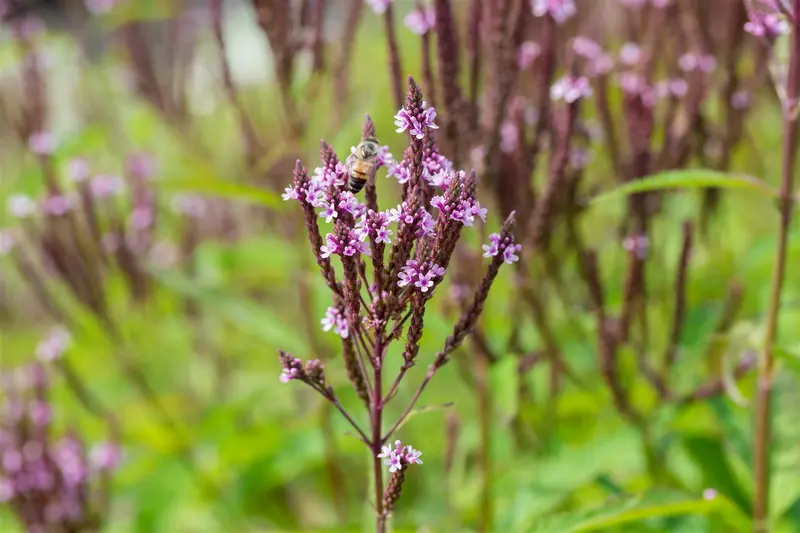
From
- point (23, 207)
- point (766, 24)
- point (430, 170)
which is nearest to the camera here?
point (430, 170)

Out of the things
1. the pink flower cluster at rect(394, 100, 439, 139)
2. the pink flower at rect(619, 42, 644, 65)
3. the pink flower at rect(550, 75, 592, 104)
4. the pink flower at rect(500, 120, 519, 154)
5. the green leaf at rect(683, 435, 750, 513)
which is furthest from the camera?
the pink flower at rect(619, 42, 644, 65)

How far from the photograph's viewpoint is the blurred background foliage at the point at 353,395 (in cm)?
214

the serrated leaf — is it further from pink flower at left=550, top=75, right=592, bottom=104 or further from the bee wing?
the bee wing

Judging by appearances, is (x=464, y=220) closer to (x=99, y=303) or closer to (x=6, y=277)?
(x=99, y=303)

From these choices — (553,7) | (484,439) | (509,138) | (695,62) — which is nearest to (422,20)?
(553,7)

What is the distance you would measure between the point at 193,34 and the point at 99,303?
234 centimetres

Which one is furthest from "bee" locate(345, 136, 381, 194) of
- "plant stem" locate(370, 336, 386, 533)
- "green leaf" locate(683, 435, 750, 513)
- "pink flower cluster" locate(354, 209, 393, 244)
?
"green leaf" locate(683, 435, 750, 513)

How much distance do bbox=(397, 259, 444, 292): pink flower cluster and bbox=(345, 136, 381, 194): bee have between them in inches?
8.2

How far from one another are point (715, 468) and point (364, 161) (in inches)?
55.0

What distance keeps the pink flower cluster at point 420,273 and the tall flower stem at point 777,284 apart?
85 centimetres

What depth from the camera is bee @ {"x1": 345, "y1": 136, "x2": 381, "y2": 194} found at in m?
1.34

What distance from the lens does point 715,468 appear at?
2152 millimetres

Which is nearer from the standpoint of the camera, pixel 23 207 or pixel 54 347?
pixel 54 347

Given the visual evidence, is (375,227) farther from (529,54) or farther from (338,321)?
(529,54)
